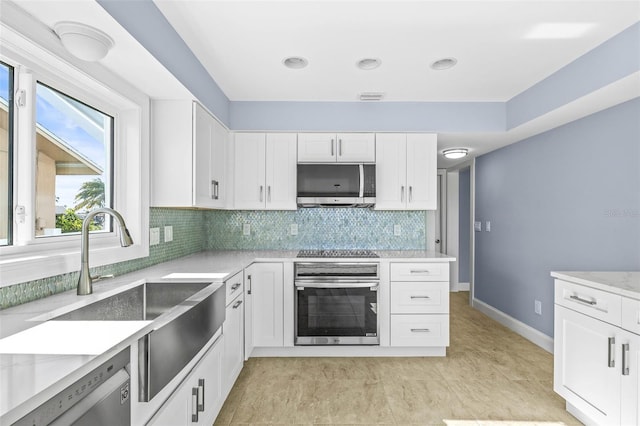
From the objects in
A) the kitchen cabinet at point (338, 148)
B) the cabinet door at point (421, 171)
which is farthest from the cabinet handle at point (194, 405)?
the cabinet door at point (421, 171)

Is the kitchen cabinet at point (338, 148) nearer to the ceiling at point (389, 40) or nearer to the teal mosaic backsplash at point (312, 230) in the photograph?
the ceiling at point (389, 40)

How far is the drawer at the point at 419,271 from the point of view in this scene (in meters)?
3.01

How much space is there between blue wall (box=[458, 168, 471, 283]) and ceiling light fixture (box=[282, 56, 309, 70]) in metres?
3.94

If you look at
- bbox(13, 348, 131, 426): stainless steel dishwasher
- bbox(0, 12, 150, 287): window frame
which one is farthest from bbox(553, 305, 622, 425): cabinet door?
bbox(0, 12, 150, 287): window frame


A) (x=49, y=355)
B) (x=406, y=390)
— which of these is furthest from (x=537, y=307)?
(x=49, y=355)

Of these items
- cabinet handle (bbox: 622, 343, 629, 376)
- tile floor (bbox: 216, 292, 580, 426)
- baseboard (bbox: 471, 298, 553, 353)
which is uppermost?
cabinet handle (bbox: 622, 343, 629, 376)

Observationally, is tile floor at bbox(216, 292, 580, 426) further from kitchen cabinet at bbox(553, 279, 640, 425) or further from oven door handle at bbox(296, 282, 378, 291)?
oven door handle at bbox(296, 282, 378, 291)

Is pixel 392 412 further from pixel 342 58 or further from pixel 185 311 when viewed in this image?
pixel 342 58

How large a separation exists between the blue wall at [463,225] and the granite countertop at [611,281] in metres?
3.55

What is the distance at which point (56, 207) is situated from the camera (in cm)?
176

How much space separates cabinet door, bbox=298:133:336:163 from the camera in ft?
10.9

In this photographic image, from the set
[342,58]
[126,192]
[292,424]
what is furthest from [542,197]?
[126,192]

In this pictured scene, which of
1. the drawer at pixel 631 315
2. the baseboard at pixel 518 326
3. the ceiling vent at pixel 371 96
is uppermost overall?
the ceiling vent at pixel 371 96

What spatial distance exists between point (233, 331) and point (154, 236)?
0.92m
